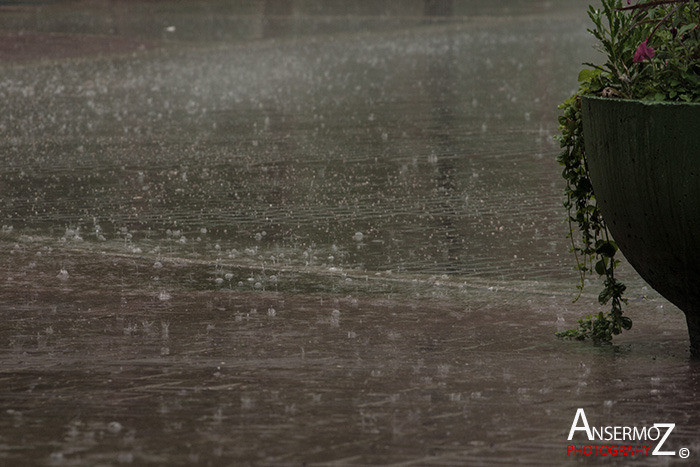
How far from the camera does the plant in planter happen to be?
Answer: 486 centimetres

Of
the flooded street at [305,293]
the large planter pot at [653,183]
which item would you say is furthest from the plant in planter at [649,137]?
the flooded street at [305,293]

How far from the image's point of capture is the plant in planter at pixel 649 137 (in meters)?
4.86

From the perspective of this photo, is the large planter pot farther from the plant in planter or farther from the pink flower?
the pink flower

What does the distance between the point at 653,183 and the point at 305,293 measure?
2.31 meters

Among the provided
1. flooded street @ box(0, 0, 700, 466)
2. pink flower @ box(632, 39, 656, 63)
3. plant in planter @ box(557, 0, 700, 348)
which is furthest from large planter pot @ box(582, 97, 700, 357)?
flooded street @ box(0, 0, 700, 466)

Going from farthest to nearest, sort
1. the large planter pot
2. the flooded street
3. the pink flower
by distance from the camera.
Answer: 1. the pink flower
2. the large planter pot
3. the flooded street

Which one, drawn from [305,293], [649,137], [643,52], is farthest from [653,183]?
[305,293]

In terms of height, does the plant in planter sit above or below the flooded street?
above

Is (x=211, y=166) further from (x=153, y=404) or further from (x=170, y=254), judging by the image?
(x=153, y=404)

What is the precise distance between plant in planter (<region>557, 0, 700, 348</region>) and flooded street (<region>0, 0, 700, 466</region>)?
420 millimetres

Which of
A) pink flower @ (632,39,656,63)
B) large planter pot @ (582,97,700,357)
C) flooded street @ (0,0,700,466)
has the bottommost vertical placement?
flooded street @ (0,0,700,466)

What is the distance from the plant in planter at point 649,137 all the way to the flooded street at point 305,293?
0.42m

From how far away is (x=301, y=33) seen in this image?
1180 inches

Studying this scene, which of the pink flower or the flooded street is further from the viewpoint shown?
the pink flower
